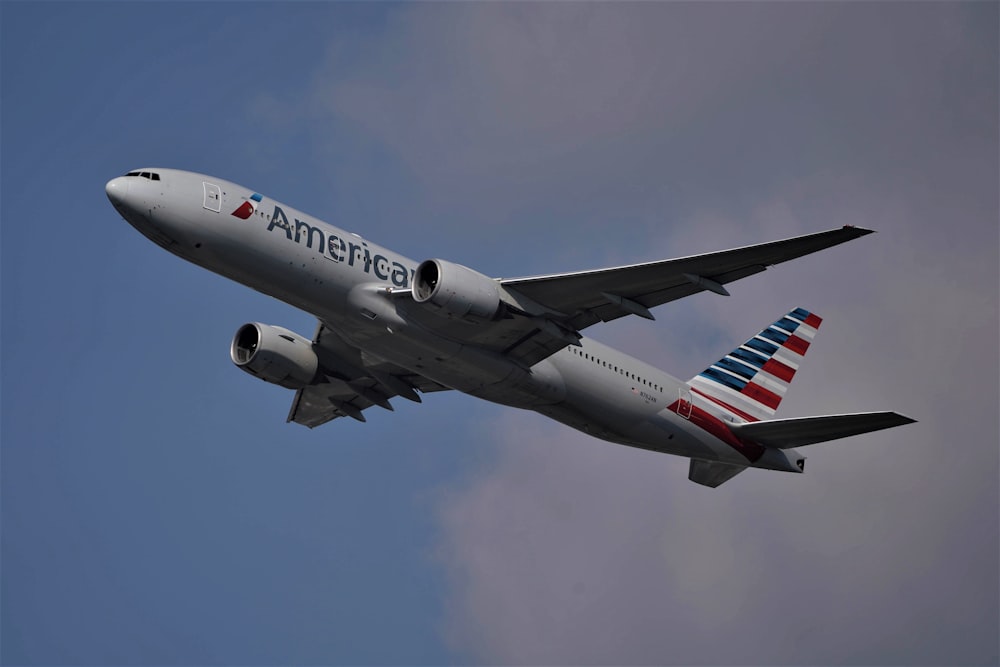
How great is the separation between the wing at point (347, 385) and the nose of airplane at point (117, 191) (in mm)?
10250

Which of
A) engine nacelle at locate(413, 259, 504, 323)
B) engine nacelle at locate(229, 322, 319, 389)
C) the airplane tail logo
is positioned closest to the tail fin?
engine nacelle at locate(413, 259, 504, 323)

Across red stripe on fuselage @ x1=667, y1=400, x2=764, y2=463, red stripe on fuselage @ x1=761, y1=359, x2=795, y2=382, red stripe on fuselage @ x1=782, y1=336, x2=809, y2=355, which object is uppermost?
red stripe on fuselage @ x1=782, y1=336, x2=809, y2=355

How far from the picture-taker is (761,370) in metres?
45.5

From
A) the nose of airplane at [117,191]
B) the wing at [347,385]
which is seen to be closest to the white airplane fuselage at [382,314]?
the nose of airplane at [117,191]

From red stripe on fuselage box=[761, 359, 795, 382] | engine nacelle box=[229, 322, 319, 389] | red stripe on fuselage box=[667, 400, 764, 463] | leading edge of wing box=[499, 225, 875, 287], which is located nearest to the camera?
leading edge of wing box=[499, 225, 875, 287]

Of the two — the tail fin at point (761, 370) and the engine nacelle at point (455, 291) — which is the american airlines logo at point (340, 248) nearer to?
the engine nacelle at point (455, 291)

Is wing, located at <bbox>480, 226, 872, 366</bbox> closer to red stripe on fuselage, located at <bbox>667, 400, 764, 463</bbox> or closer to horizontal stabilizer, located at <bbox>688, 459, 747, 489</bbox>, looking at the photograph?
red stripe on fuselage, located at <bbox>667, 400, 764, 463</bbox>

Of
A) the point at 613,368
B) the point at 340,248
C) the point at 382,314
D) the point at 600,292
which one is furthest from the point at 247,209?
the point at 613,368

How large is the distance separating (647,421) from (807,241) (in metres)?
9.73

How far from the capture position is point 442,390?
4316 centimetres

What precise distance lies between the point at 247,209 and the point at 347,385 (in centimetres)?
1105

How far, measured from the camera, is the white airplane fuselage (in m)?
33.6

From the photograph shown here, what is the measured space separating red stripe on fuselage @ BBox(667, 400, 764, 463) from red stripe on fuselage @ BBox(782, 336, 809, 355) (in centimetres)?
693

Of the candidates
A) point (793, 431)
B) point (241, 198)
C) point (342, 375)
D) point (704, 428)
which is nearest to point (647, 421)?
point (704, 428)
